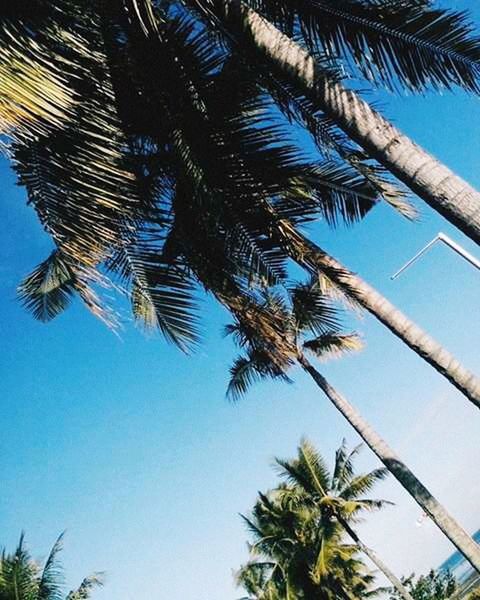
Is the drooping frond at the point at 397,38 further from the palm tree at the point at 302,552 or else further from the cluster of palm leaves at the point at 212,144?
the palm tree at the point at 302,552

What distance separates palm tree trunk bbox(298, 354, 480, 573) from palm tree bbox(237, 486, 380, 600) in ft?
30.9

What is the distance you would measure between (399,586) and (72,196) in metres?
18.2

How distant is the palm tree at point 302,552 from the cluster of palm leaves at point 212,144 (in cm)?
1160

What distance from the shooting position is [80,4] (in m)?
3.92

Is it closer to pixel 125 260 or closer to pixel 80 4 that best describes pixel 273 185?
pixel 125 260

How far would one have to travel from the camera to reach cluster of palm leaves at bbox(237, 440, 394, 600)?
17.5 metres

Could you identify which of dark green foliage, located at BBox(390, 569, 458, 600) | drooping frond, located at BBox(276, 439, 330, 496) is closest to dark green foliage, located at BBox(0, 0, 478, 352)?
drooping frond, located at BBox(276, 439, 330, 496)

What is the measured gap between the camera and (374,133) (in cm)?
282

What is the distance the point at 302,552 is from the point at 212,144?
1777cm

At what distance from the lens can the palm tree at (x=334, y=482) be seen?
57.8 ft

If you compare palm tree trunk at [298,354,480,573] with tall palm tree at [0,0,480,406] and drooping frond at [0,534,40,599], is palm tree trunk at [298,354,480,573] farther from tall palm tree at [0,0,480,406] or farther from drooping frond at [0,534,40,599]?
drooping frond at [0,534,40,599]

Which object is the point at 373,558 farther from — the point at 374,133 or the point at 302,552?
the point at 374,133

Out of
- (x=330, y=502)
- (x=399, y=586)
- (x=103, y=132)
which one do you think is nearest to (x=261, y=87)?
(x=103, y=132)

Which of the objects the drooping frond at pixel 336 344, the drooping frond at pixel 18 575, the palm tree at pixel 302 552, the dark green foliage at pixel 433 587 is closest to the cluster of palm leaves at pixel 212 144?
the drooping frond at pixel 336 344
